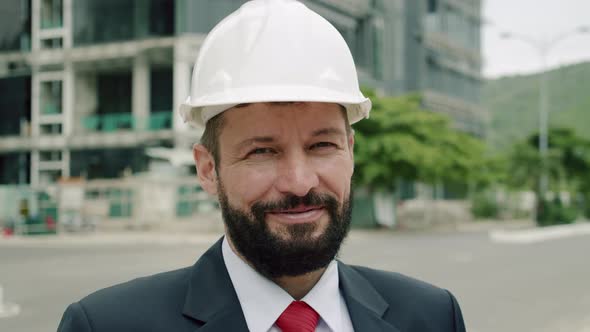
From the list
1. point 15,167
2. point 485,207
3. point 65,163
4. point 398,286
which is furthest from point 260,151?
point 485,207

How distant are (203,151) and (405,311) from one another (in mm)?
800

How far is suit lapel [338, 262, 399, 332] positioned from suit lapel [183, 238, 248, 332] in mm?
352

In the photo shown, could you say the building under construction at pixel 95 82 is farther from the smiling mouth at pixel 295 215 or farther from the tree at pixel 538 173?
the smiling mouth at pixel 295 215

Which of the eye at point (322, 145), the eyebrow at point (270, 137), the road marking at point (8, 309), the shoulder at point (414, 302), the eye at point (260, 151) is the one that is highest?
the eyebrow at point (270, 137)

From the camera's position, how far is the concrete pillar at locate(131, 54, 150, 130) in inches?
1471

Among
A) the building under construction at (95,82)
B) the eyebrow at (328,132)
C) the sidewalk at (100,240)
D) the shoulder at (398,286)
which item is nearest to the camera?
the eyebrow at (328,132)

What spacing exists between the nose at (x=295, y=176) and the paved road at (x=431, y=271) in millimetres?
4099

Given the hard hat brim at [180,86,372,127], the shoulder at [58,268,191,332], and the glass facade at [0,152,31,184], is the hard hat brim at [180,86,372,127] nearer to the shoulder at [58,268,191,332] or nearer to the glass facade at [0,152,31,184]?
the shoulder at [58,268,191,332]

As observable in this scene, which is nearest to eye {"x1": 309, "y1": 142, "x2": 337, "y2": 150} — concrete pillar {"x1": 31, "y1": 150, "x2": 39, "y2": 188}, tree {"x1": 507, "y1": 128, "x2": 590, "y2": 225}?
tree {"x1": 507, "y1": 128, "x2": 590, "y2": 225}

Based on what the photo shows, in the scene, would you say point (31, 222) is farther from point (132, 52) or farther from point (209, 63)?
point (209, 63)

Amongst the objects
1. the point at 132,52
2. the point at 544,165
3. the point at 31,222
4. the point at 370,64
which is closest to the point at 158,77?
the point at 132,52

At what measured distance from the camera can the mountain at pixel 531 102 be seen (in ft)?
287

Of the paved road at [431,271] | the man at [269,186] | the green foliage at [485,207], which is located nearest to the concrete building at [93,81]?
the paved road at [431,271]

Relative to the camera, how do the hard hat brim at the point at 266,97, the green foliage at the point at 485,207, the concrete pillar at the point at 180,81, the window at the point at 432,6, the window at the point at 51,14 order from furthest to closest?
the window at the point at 432,6 → the green foliage at the point at 485,207 → the window at the point at 51,14 → the concrete pillar at the point at 180,81 → the hard hat brim at the point at 266,97
